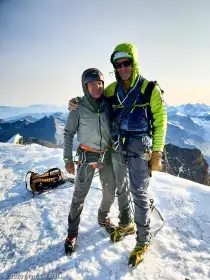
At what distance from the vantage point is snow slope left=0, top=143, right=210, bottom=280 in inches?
165

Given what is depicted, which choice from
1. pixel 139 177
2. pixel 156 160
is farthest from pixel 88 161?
pixel 156 160

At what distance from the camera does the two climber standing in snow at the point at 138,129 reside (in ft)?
13.6

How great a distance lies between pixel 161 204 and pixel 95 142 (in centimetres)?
365

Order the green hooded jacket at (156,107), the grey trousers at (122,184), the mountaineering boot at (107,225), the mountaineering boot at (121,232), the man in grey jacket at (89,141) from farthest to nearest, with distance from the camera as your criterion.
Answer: the mountaineering boot at (107,225)
the mountaineering boot at (121,232)
the grey trousers at (122,184)
the man in grey jacket at (89,141)
the green hooded jacket at (156,107)

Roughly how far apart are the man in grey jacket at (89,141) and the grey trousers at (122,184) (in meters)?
0.18

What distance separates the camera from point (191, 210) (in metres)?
6.58

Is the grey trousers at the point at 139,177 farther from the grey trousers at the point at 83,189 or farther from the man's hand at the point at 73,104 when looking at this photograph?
the man's hand at the point at 73,104

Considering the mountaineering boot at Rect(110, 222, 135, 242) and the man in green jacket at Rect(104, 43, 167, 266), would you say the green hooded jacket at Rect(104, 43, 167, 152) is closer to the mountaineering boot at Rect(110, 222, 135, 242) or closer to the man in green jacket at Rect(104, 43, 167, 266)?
the man in green jacket at Rect(104, 43, 167, 266)

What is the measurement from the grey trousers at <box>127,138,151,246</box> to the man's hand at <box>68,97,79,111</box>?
133 cm

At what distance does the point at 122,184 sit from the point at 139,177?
0.73m

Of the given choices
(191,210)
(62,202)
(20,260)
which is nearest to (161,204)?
(191,210)

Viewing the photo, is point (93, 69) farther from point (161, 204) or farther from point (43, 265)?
point (161, 204)

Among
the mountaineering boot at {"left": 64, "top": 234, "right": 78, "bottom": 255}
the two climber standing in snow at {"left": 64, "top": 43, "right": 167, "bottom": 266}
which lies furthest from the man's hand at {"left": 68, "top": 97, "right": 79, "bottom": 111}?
the mountaineering boot at {"left": 64, "top": 234, "right": 78, "bottom": 255}

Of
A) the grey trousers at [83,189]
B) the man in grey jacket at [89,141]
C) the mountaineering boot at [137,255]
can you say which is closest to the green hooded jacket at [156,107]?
the man in grey jacket at [89,141]
